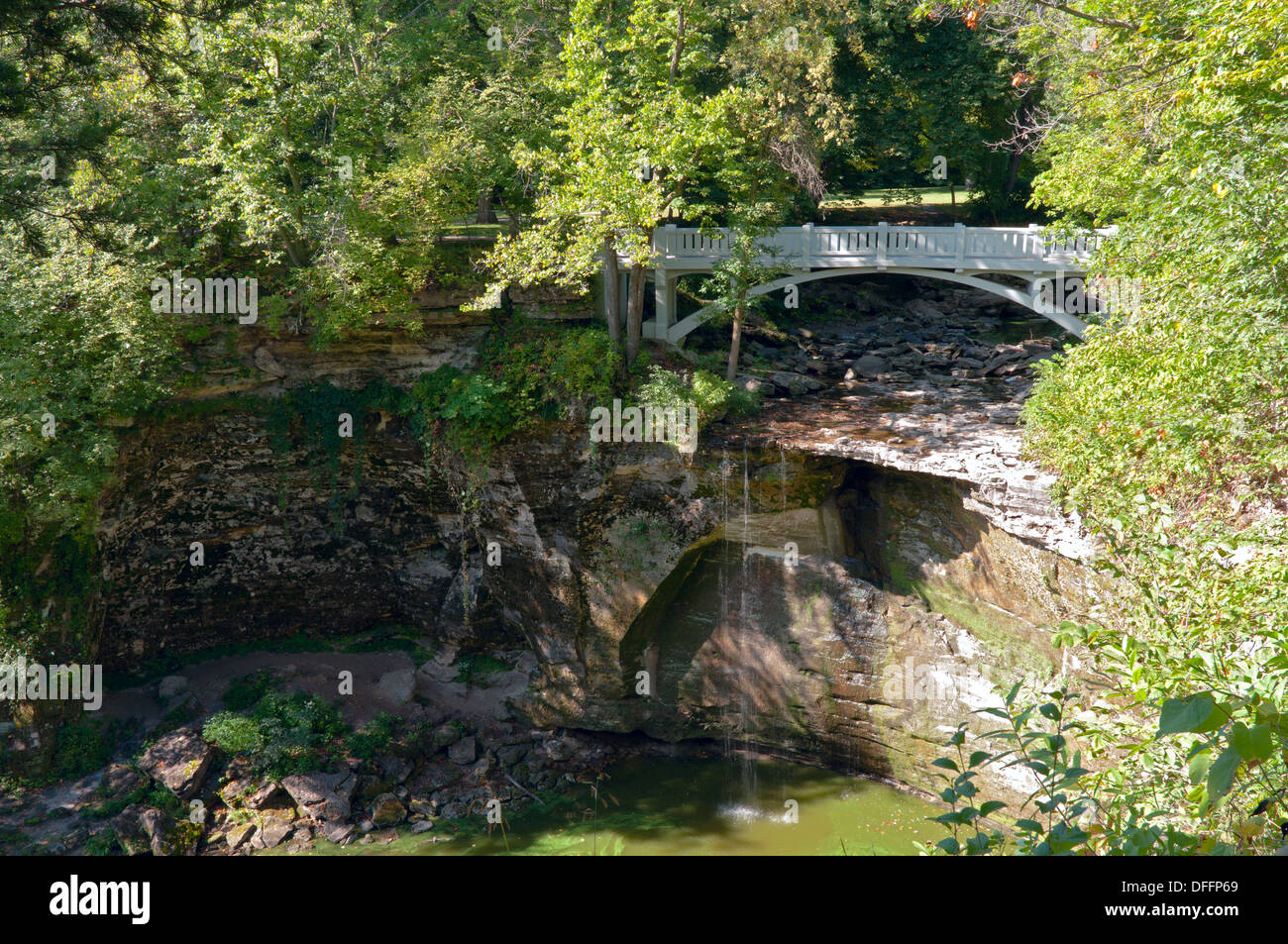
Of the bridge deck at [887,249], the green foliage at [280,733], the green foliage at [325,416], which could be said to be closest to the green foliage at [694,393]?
the bridge deck at [887,249]

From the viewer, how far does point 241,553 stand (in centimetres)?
1947

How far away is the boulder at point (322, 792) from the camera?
1573 centimetres

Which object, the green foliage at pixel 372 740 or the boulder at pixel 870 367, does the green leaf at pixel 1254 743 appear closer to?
the green foliage at pixel 372 740

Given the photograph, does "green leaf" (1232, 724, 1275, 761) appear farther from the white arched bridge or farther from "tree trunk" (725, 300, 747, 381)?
"tree trunk" (725, 300, 747, 381)

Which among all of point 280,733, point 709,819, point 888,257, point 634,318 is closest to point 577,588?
point 709,819

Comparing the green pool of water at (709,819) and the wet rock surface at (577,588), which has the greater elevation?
the wet rock surface at (577,588)

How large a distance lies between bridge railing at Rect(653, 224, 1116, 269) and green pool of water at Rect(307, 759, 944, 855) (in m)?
9.86

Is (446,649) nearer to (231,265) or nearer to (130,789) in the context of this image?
(130,789)

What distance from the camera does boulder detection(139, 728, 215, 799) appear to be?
52.2 feet

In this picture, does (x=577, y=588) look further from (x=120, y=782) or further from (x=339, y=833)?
(x=120, y=782)

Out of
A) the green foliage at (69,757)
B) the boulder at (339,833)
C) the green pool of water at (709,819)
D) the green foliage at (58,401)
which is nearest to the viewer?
the green foliage at (58,401)

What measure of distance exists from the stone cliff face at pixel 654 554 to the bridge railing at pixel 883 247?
262cm

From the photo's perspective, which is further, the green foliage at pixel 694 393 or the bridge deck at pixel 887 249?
the bridge deck at pixel 887 249

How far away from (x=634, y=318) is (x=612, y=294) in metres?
0.67
